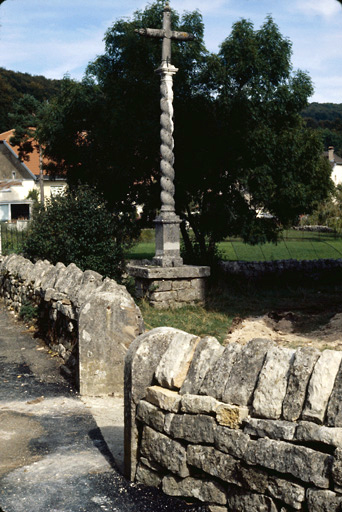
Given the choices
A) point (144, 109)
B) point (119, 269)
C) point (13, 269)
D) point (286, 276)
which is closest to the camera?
point (13, 269)

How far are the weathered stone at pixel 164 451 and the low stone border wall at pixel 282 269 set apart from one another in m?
11.1

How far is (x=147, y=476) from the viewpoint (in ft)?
12.8

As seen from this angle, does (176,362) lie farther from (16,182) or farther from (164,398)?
(16,182)

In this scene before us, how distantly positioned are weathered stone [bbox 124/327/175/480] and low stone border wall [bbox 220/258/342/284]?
1090 centimetres

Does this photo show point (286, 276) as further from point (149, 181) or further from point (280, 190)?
point (149, 181)

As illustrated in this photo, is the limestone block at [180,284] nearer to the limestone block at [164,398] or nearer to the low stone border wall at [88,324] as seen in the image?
the low stone border wall at [88,324]

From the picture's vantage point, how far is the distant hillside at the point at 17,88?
48562mm

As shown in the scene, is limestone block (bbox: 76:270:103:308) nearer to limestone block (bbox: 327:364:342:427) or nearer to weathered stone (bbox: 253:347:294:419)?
weathered stone (bbox: 253:347:294:419)

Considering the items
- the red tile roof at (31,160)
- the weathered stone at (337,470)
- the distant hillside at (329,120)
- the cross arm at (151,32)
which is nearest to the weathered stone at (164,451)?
the weathered stone at (337,470)

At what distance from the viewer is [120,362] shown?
616cm

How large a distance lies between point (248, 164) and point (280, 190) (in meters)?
1.11

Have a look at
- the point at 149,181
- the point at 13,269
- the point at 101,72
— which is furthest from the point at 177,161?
the point at 13,269

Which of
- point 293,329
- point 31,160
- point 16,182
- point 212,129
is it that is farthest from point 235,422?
point 31,160

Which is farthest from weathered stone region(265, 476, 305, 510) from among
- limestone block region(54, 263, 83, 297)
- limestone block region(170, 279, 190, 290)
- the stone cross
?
the stone cross
